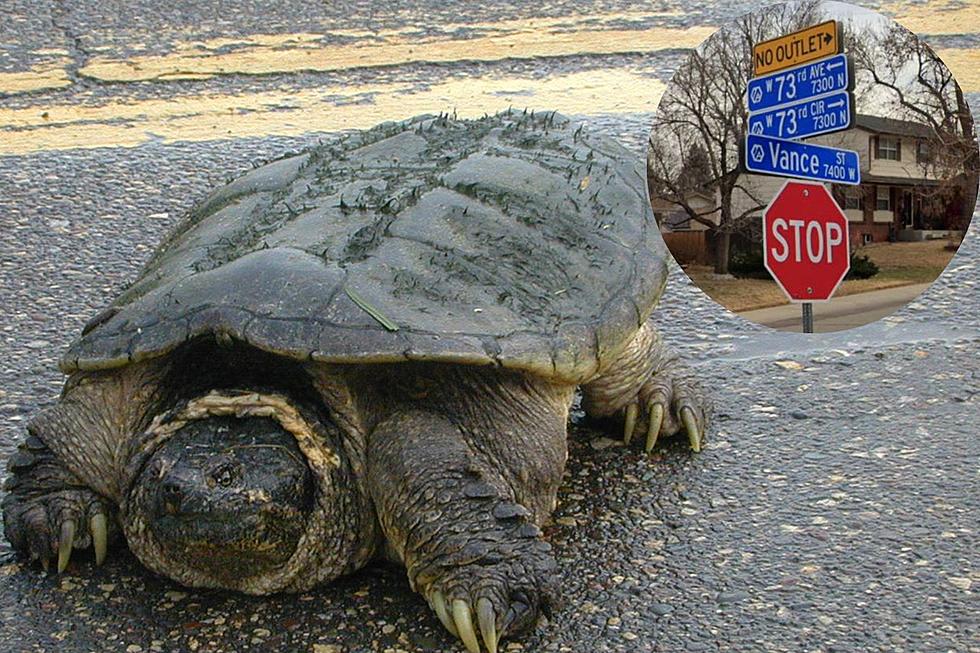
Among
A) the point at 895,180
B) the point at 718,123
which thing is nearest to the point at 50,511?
the point at 718,123

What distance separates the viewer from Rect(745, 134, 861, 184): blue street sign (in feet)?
8.78

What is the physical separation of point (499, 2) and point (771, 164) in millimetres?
6055

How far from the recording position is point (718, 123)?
2.85 m

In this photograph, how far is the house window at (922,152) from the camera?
270cm

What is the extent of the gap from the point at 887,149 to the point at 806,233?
0.23 m

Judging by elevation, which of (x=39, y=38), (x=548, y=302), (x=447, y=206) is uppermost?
(x=39, y=38)

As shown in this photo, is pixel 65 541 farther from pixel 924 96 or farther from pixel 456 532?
pixel 924 96

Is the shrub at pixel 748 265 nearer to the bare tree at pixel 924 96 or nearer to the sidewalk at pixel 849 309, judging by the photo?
the sidewalk at pixel 849 309

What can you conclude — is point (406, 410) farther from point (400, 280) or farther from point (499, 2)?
point (499, 2)

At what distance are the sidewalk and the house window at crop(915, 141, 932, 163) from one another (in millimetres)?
328

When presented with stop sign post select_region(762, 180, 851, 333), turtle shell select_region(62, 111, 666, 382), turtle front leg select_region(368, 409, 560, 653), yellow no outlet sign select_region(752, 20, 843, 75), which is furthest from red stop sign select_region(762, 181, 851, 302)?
turtle front leg select_region(368, 409, 560, 653)

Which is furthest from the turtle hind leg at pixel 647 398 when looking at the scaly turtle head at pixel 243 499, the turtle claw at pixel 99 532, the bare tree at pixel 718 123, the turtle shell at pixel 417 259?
the turtle claw at pixel 99 532

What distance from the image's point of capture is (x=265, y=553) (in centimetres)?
238

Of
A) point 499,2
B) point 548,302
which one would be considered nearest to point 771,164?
point 548,302
